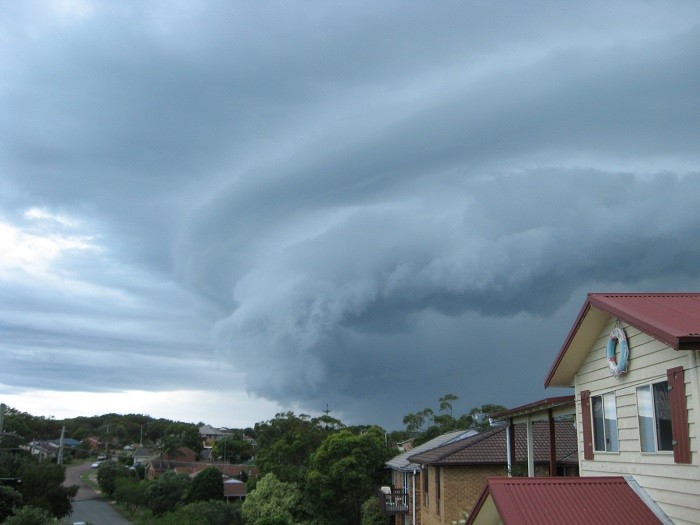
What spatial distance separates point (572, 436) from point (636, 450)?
1859 cm

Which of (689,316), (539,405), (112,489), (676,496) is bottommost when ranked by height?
(112,489)

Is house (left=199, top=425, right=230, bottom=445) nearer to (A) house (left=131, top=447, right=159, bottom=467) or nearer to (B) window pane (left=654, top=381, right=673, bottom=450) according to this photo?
(A) house (left=131, top=447, right=159, bottom=467)

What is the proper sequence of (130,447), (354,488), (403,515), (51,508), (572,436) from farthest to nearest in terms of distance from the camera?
1. (130,447)
2. (51,508)
3. (354,488)
4. (403,515)
5. (572,436)

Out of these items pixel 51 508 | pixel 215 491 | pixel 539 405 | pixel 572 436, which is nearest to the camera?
pixel 539 405

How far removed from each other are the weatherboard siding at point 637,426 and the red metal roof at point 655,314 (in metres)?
0.40

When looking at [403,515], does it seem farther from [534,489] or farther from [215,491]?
[215,491]

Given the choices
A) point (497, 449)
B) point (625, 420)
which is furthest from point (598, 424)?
point (497, 449)

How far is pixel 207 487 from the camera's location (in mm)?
66938

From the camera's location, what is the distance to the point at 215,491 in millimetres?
67312

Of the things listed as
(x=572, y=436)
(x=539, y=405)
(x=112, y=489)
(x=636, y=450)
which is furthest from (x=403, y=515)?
(x=112, y=489)

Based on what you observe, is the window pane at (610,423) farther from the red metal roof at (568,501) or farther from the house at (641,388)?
the red metal roof at (568,501)

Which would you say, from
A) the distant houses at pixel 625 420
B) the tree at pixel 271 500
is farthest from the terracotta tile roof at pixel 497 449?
the tree at pixel 271 500

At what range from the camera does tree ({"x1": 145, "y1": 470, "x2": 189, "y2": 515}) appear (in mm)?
68000

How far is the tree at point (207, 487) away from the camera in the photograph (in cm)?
6688
